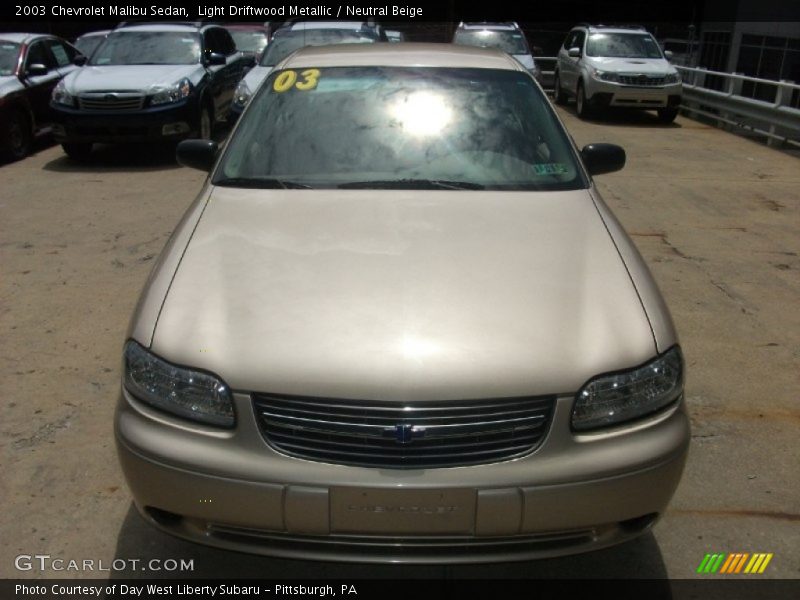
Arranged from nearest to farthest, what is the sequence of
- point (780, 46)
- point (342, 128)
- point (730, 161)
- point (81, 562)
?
point (81, 562) → point (342, 128) → point (730, 161) → point (780, 46)

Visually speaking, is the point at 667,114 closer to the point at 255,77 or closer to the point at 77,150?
the point at 255,77

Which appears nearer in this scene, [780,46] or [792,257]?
[792,257]

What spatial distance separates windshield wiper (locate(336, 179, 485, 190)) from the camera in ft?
10.5

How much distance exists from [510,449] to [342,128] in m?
1.85

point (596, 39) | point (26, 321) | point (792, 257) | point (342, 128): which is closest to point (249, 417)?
point (342, 128)

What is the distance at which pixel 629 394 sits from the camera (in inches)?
88.6

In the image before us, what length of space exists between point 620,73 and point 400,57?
10688mm

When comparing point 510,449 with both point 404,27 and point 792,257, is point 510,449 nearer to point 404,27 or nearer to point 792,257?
point 792,257

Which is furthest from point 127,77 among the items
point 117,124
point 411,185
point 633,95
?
point 633,95

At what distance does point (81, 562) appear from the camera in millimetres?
2658

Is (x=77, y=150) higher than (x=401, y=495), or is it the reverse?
(x=401, y=495)

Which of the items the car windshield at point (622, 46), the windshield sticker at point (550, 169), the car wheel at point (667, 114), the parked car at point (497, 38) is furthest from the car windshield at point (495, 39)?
the windshield sticker at point (550, 169)

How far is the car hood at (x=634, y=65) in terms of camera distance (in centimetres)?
1348

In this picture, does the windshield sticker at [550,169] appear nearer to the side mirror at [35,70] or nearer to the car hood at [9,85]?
the car hood at [9,85]
